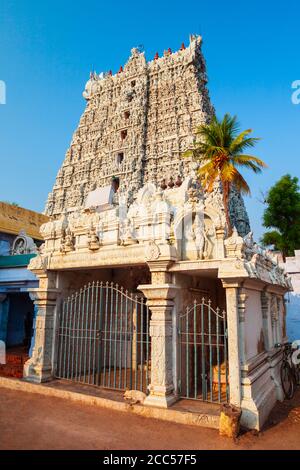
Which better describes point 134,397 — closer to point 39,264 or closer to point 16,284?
point 39,264

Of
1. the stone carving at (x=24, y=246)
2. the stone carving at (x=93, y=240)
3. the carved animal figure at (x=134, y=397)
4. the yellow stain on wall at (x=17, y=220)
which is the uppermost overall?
the yellow stain on wall at (x=17, y=220)

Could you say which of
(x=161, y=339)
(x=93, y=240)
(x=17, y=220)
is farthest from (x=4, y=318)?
(x=161, y=339)

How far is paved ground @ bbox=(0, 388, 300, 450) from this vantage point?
15.9ft

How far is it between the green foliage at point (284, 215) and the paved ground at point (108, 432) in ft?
70.1

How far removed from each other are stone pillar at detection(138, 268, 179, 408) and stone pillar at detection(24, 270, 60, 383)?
3109 millimetres

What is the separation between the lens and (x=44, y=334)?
27.0 feet

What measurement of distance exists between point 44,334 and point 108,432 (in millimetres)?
3673

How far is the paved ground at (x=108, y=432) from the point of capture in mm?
4848

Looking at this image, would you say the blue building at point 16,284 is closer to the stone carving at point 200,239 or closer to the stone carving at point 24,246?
the stone carving at point 24,246

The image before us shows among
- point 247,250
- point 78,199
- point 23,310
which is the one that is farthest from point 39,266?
point 78,199

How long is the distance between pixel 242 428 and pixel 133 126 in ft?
102

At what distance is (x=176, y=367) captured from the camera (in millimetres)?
6457

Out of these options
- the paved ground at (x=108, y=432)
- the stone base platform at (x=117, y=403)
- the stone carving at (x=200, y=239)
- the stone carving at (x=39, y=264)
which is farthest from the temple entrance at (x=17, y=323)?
the stone carving at (x=200, y=239)

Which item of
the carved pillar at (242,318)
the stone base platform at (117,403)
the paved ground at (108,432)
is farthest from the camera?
the carved pillar at (242,318)
